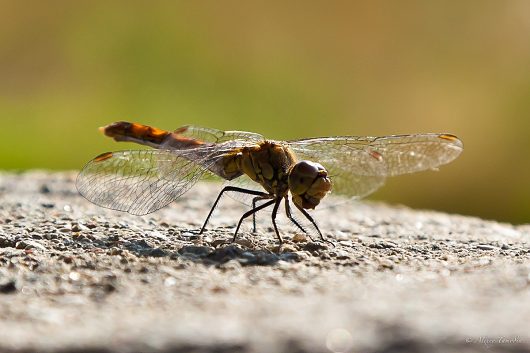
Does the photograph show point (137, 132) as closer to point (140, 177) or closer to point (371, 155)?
point (140, 177)

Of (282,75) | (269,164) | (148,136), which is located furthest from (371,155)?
(282,75)

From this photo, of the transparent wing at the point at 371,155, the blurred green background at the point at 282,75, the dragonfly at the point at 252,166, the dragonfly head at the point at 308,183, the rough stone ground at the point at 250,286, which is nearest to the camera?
the rough stone ground at the point at 250,286

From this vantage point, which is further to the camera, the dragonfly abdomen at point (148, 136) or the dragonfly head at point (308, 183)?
the dragonfly abdomen at point (148, 136)

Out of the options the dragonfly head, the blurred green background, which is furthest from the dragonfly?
the blurred green background

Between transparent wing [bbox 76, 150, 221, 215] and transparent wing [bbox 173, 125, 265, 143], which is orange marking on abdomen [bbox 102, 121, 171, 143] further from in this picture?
transparent wing [bbox 76, 150, 221, 215]

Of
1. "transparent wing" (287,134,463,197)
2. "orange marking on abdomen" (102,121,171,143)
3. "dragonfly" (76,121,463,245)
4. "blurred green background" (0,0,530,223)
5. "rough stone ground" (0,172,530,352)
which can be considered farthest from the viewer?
"blurred green background" (0,0,530,223)

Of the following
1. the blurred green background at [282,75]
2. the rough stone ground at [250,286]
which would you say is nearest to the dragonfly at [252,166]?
the rough stone ground at [250,286]

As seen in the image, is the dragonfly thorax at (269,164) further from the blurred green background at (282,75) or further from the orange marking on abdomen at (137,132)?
the blurred green background at (282,75)
